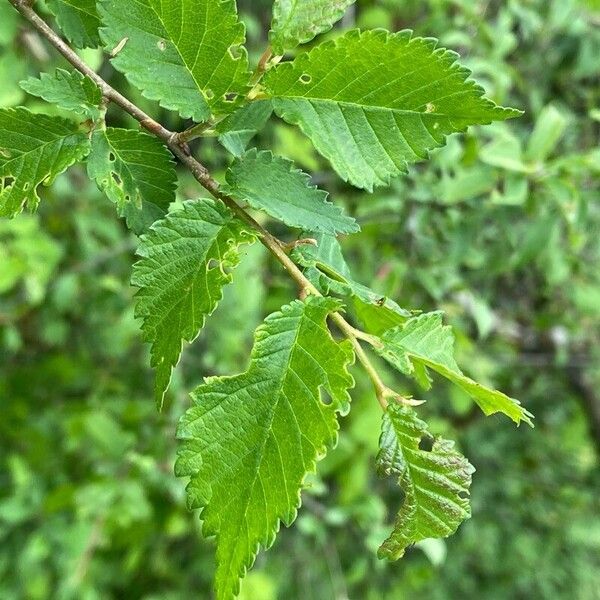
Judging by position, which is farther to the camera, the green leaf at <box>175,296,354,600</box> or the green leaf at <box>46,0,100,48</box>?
the green leaf at <box>46,0,100,48</box>

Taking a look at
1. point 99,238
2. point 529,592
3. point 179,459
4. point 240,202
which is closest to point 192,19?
point 240,202

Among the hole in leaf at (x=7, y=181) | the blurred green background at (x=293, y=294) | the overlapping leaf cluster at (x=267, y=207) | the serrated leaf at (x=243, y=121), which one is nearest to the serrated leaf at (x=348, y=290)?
the overlapping leaf cluster at (x=267, y=207)

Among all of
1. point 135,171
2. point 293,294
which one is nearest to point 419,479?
point 135,171

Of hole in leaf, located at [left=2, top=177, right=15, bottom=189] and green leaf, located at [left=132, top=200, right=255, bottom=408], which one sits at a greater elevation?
hole in leaf, located at [left=2, top=177, right=15, bottom=189]

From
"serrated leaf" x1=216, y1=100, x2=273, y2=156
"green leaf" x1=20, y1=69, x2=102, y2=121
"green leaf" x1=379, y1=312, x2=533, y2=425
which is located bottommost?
"green leaf" x1=379, y1=312, x2=533, y2=425

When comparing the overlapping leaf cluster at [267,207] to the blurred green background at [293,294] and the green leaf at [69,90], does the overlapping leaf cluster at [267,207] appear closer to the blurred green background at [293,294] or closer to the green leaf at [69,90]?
the green leaf at [69,90]

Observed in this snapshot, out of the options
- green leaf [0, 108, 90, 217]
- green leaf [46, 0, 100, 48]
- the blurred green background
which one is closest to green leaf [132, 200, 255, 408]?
green leaf [0, 108, 90, 217]

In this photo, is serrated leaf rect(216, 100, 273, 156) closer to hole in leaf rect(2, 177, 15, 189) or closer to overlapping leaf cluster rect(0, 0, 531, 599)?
overlapping leaf cluster rect(0, 0, 531, 599)
